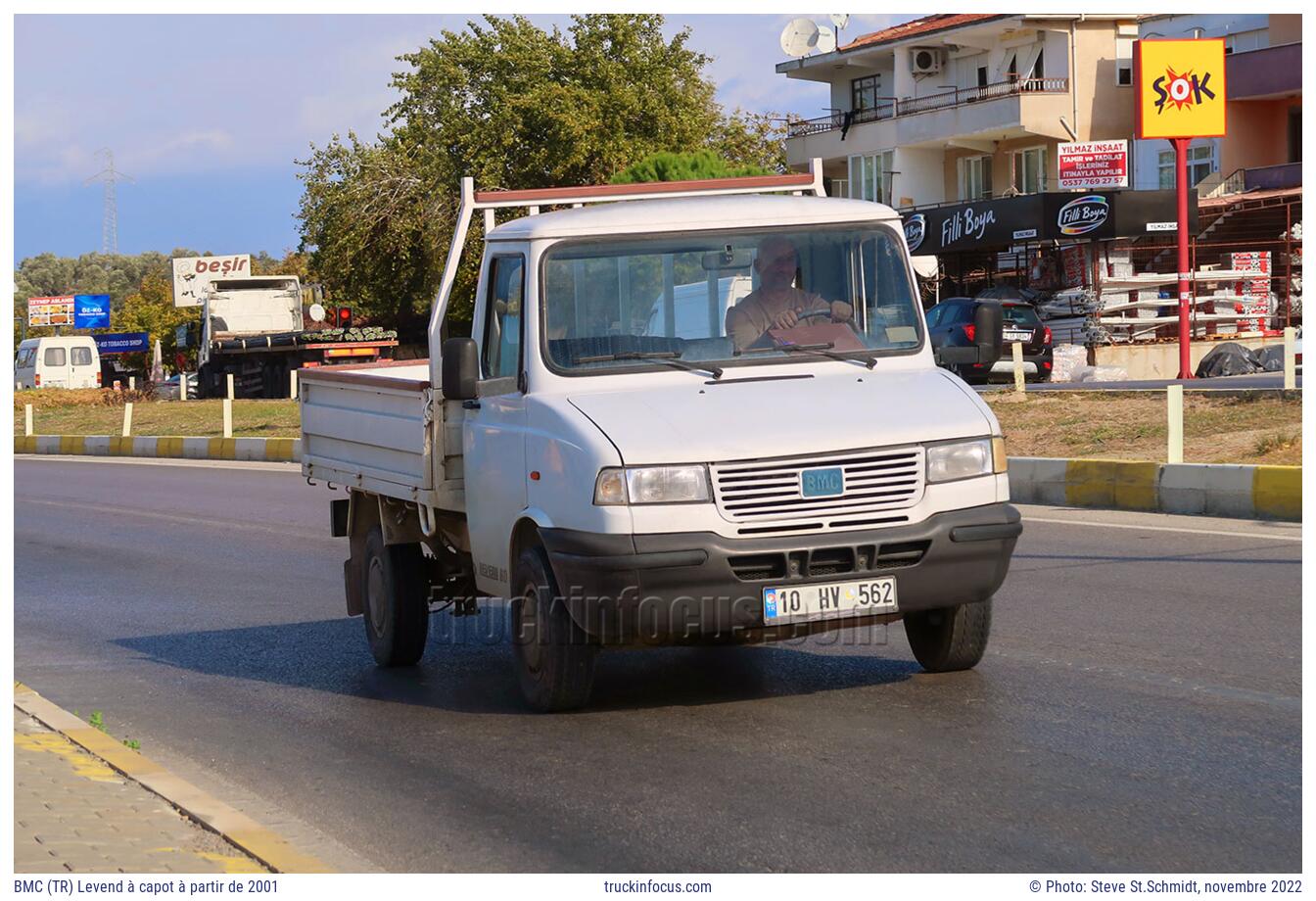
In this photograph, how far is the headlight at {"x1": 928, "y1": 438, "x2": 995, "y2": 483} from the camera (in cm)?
668

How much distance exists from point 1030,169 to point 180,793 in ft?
161

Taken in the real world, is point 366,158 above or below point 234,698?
above

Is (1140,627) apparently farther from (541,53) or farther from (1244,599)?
(541,53)

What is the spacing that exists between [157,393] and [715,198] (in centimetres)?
4514

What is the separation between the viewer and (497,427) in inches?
288

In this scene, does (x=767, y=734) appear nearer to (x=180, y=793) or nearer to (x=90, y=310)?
(x=180, y=793)

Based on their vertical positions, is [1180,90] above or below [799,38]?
below

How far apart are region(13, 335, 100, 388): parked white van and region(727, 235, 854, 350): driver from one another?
52192 millimetres

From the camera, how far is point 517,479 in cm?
706

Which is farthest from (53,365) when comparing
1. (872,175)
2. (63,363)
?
(872,175)

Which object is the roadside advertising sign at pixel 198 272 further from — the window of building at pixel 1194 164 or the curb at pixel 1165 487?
the curb at pixel 1165 487

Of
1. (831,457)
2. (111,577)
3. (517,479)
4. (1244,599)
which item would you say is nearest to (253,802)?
(517,479)

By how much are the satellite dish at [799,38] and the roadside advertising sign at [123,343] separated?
4086 centimetres

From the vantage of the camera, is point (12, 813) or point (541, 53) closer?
point (12, 813)
